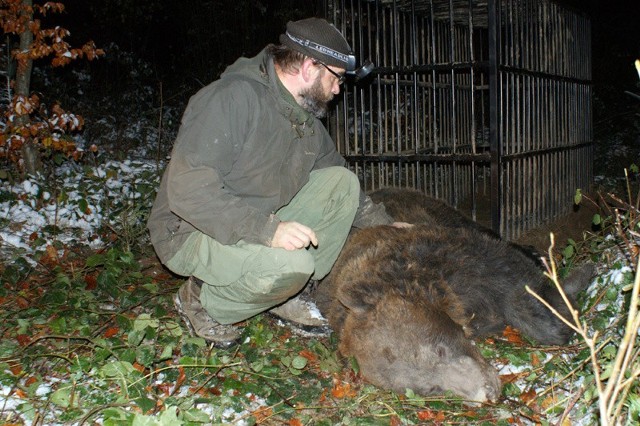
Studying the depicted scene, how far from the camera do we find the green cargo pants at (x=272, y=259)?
3283mm

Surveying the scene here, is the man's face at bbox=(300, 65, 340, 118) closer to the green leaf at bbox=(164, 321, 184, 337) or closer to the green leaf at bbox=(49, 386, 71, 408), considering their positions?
the green leaf at bbox=(164, 321, 184, 337)

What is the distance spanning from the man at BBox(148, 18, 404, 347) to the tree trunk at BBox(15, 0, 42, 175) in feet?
12.3

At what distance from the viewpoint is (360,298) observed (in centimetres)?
344

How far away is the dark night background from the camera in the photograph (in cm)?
1216

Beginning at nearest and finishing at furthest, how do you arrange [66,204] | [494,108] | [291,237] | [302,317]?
[291,237], [302,317], [494,108], [66,204]

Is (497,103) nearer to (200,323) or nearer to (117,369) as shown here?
(200,323)

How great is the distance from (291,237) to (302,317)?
1028 millimetres

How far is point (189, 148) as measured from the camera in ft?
10.2

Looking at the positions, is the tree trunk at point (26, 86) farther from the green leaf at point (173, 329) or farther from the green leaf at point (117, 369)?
the green leaf at point (117, 369)

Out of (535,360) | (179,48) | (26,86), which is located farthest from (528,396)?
(179,48)

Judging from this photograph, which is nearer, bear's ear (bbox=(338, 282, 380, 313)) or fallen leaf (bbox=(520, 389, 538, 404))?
fallen leaf (bbox=(520, 389, 538, 404))

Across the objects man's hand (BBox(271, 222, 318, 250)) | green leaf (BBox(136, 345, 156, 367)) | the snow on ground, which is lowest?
green leaf (BBox(136, 345, 156, 367))

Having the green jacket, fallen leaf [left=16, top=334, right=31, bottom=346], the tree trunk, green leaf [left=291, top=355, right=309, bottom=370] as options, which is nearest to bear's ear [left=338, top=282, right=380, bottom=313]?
green leaf [left=291, top=355, right=309, bottom=370]

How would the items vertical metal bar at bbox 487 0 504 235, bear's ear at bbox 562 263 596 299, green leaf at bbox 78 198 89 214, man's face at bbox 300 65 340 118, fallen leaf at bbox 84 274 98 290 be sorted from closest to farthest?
1. man's face at bbox 300 65 340 118
2. bear's ear at bbox 562 263 596 299
3. fallen leaf at bbox 84 274 98 290
4. vertical metal bar at bbox 487 0 504 235
5. green leaf at bbox 78 198 89 214
